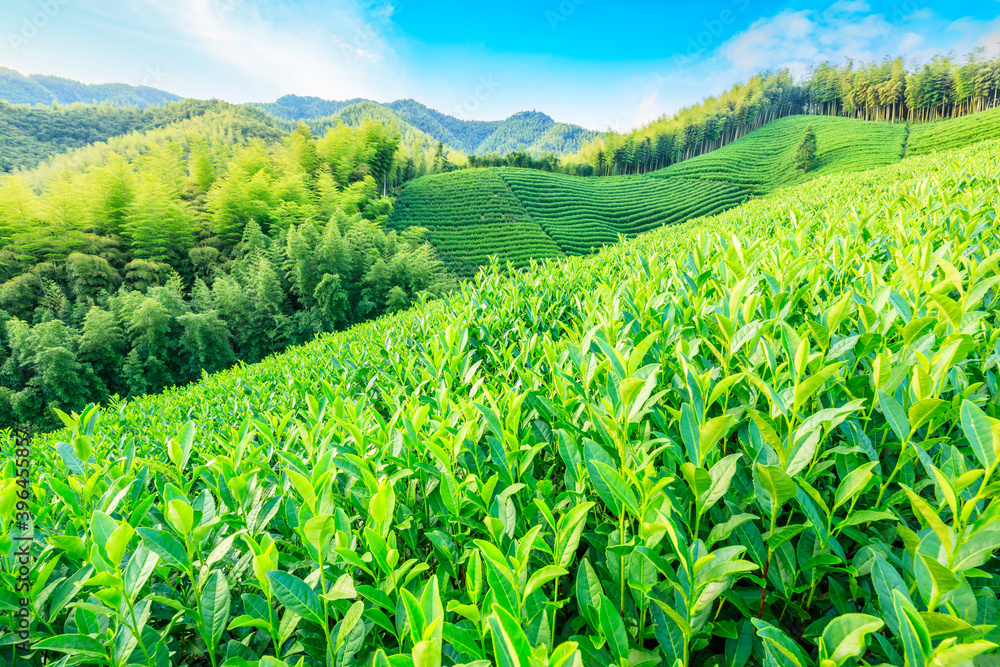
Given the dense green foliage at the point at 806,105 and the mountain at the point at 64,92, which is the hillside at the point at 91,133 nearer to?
the mountain at the point at 64,92

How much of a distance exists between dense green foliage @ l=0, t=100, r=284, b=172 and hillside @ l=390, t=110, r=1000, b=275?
38.3 m

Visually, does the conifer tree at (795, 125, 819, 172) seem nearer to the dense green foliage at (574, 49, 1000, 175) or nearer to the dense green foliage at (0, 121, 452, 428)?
the dense green foliage at (574, 49, 1000, 175)

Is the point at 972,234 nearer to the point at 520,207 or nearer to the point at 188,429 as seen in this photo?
the point at 188,429

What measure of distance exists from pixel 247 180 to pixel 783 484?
106 feet

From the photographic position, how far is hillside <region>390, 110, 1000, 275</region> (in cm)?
3387

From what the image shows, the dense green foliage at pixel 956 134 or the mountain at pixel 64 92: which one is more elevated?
the mountain at pixel 64 92

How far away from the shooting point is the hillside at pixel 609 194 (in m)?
33.9

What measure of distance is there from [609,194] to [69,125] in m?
63.6

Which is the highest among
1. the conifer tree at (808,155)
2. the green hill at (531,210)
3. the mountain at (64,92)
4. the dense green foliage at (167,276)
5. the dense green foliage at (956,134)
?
the mountain at (64,92)

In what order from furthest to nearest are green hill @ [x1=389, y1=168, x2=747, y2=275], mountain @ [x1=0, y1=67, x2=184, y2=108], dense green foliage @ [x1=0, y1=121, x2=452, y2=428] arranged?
mountain @ [x1=0, y1=67, x2=184, y2=108] → green hill @ [x1=389, y1=168, x2=747, y2=275] → dense green foliage @ [x1=0, y1=121, x2=452, y2=428]

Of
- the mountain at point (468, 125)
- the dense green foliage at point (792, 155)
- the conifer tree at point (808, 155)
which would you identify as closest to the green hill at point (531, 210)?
the dense green foliage at point (792, 155)

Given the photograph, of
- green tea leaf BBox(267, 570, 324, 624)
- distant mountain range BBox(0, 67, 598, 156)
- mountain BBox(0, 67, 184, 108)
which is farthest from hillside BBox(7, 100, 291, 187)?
distant mountain range BBox(0, 67, 598, 156)

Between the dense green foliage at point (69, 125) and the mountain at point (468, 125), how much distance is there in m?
80.6

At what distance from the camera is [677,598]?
723 mm
